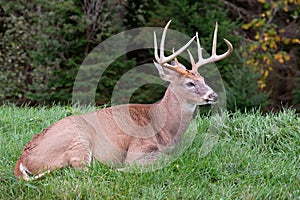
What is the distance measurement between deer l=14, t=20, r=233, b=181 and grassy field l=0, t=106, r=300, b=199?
16cm

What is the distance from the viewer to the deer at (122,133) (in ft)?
15.0

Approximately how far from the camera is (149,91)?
433 inches

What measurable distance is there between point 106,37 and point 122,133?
7.05m

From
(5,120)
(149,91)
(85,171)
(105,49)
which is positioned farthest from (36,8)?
(85,171)

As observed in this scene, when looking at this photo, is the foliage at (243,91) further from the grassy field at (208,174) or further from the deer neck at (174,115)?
the deer neck at (174,115)

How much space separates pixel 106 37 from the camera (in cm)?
1177

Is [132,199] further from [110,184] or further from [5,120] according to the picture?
[5,120]

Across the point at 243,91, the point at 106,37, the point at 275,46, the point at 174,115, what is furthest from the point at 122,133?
the point at 275,46

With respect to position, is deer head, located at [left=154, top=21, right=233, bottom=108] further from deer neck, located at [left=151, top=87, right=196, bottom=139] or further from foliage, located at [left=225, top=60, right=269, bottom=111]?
foliage, located at [left=225, top=60, right=269, bottom=111]

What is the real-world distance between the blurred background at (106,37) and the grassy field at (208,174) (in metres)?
4.12

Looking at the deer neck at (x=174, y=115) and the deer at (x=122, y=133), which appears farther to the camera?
the deer neck at (x=174, y=115)

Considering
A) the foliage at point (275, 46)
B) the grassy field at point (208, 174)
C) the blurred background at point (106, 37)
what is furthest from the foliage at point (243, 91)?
the grassy field at point (208, 174)

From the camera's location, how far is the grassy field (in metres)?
4.23

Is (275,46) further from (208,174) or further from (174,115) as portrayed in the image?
(208,174)
